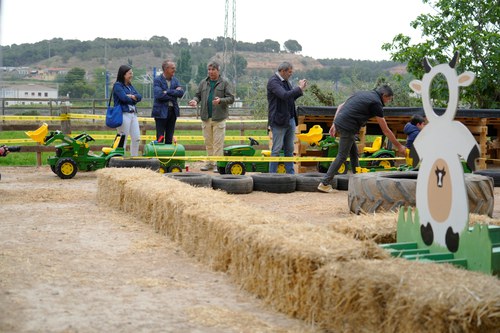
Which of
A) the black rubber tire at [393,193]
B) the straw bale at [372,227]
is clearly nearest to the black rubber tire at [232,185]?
the black rubber tire at [393,193]

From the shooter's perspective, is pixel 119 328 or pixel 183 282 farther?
pixel 183 282

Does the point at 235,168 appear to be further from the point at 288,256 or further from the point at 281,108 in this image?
the point at 288,256

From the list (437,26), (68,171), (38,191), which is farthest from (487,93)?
(38,191)

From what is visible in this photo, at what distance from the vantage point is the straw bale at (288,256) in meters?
5.17

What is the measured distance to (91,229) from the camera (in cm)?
904

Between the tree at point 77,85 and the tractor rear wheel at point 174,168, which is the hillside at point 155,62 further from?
the tractor rear wheel at point 174,168

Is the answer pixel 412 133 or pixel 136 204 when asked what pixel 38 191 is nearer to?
pixel 136 204

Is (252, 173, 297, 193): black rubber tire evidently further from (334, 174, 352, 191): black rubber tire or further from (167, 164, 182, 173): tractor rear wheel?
(167, 164, 182, 173): tractor rear wheel

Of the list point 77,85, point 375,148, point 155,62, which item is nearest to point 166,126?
point 375,148

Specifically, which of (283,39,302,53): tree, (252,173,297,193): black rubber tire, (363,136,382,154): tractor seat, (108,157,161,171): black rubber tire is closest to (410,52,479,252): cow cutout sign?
(252,173,297,193): black rubber tire

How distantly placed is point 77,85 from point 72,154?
113 feet

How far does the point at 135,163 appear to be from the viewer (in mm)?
14000

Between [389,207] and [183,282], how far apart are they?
3667 mm

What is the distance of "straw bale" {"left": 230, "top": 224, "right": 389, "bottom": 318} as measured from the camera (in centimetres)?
517
